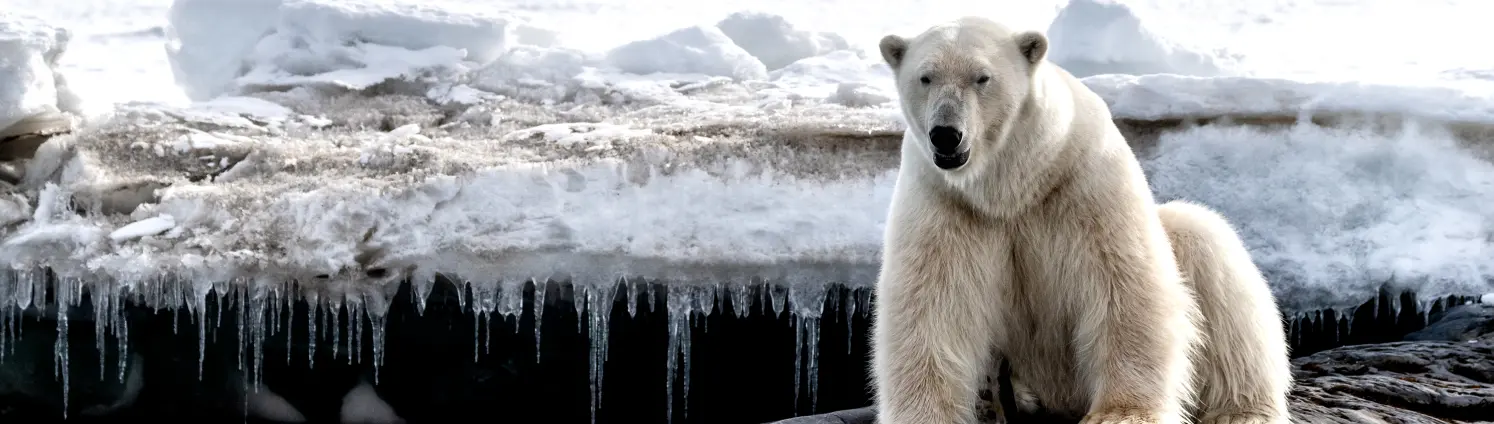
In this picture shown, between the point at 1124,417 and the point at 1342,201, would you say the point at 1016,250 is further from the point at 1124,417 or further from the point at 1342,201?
the point at 1342,201

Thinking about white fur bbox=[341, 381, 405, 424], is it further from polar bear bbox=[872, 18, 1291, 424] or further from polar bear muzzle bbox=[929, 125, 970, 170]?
polar bear muzzle bbox=[929, 125, 970, 170]

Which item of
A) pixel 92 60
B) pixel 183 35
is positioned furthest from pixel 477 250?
pixel 92 60

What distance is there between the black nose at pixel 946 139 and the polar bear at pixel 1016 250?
33 millimetres

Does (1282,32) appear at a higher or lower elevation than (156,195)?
higher

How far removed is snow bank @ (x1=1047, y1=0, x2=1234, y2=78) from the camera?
805 centimetres

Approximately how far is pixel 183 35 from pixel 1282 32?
31.4 feet

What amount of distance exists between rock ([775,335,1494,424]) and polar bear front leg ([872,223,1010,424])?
44 cm

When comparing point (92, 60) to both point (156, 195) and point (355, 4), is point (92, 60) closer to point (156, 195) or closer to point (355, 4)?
point (355, 4)

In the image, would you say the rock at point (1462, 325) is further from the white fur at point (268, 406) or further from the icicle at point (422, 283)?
the white fur at point (268, 406)

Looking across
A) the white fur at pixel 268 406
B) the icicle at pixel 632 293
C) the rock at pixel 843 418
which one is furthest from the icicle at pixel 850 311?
the white fur at pixel 268 406

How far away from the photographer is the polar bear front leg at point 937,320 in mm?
2562

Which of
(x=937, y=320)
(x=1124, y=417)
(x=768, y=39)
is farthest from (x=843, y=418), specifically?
(x=768, y=39)

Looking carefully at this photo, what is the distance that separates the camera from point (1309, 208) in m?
5.36

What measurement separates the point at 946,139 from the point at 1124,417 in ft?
2.32
